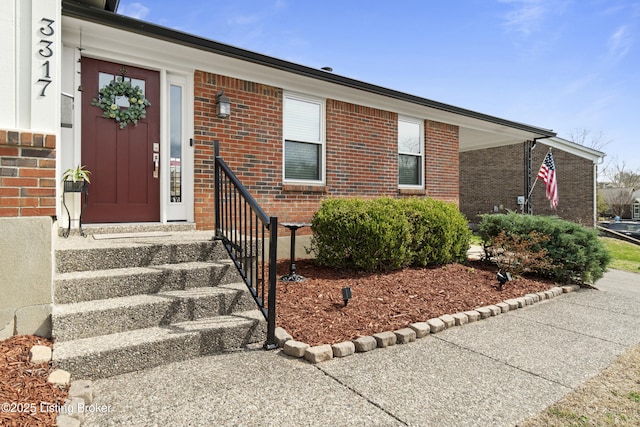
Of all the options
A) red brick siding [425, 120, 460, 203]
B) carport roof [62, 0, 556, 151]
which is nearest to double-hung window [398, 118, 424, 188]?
red brick siding [425, 120, 460, 203]

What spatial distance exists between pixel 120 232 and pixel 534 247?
6.24 m

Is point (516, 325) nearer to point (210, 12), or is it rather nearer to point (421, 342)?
point (421, 342)

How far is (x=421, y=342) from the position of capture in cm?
325

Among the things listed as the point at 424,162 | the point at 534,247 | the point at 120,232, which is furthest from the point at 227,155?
the point at 534,247

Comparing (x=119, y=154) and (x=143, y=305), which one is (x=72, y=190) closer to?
(x=119, y=154)

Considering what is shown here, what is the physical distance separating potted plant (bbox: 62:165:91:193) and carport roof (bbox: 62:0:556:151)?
5.57 feet

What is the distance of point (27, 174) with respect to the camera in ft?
8.72

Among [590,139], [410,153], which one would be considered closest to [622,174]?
[590,139]

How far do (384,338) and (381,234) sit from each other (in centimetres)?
189

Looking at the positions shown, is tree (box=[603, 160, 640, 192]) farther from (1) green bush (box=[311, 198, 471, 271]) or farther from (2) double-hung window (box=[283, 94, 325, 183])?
(2) double-hung window (box=[283, 94, 325, 183])

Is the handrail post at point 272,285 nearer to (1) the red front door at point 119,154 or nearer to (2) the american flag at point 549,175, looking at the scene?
(1) the red front door at point 119,154

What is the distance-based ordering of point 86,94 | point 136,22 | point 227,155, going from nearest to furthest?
point 136,22
point 86,94
point 227,155

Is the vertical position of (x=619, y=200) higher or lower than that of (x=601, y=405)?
higher

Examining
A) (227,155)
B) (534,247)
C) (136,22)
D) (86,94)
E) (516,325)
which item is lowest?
(516,325)
